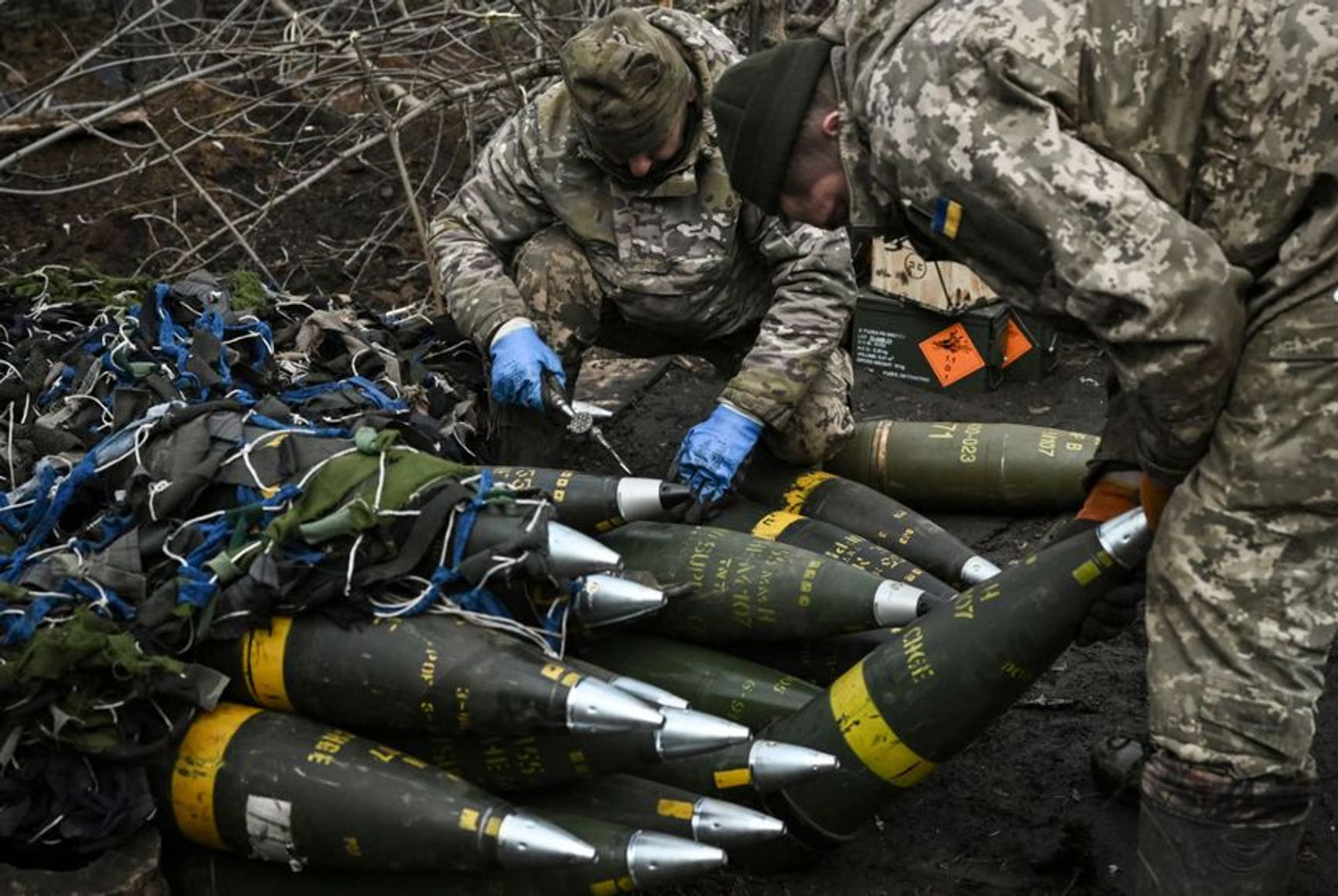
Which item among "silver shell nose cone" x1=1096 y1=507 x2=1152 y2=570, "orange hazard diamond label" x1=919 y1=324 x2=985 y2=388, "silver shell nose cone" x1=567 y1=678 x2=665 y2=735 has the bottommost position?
"orange hazard diamond label" x1=919 y1=324 x2=985 y2=388

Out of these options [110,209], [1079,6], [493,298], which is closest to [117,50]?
[110,209]

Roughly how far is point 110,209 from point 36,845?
488 centimetres

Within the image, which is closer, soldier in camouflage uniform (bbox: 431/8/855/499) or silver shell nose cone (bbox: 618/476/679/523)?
silver shell nose cone (bbox: 618/476/679/523)

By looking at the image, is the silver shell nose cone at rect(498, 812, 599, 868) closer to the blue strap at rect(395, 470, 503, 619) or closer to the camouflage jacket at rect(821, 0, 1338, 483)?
the blue strap at rect(395, 470, 503, 619)

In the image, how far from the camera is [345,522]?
3303 millimetres

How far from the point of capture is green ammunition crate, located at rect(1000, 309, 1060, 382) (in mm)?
6078

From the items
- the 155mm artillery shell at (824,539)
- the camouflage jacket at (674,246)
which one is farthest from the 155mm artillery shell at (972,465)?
the 155mm artillery shell at (824,539)

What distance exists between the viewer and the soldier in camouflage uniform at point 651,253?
4449 millimetres

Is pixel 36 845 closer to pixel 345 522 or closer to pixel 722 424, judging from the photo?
pixel 345 522

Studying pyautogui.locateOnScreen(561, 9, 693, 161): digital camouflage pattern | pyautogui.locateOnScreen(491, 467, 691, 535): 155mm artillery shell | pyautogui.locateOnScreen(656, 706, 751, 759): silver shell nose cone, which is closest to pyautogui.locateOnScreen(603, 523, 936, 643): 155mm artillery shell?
pyautogui.locateOnScreen(491, 467, 691, 535): 155mm artillery shell

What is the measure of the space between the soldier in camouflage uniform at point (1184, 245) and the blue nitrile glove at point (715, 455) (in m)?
1.55

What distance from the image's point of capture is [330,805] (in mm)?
3107

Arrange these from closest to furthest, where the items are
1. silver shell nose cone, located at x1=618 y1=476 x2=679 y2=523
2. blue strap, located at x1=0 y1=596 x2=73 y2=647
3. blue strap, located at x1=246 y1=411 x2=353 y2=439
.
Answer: blue strap, located at x1=0 y1=596 x2=73 y2=647 < blue strap, located at x1=246 y1=411 x2=353 y2=439 < silver shell nose cone, located at x1=618 y1=476 x2=679 y2=523

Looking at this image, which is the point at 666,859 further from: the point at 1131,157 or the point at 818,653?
the point at 1131,157
